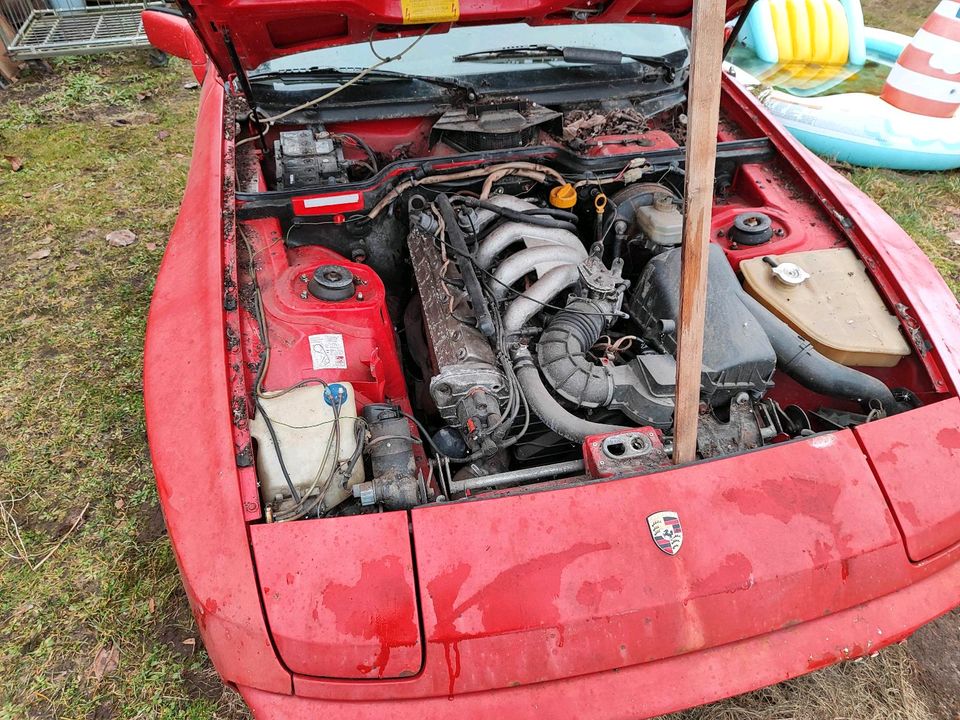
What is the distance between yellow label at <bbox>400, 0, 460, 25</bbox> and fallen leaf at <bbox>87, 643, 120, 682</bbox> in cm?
233

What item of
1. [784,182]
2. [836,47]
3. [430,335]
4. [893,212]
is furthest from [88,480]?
[836,47]

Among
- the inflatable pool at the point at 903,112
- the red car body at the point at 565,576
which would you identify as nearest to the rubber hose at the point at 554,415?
the red car body at the point at 565,576

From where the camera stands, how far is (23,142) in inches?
188

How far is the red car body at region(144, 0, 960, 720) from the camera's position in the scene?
1.35 m

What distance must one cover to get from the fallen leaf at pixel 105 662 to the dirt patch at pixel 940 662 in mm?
2665

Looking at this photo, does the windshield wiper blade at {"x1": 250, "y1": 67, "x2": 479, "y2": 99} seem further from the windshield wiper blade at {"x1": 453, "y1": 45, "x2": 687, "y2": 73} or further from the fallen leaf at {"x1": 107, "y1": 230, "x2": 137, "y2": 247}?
the fallen leaf at {"x1": 107, "y1": 230, "x2": 137, "y2": 247}

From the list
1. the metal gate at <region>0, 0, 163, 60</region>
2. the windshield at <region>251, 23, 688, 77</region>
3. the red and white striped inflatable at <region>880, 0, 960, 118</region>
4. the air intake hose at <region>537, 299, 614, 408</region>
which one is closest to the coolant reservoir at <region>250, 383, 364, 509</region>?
the air intake hose at <region>537, 299, 614, 408</region>

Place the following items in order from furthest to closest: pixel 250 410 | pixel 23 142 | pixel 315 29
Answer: pixel 23 142, pixel 315 29, pixel 250 410

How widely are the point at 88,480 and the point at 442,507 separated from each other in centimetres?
192

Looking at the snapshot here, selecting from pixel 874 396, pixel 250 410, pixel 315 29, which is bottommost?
pixel 874 396

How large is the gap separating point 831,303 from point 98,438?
116 inches

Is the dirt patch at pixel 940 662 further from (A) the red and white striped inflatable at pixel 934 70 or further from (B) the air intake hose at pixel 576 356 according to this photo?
(A) the red and white striped inflatable at pixel 934 70

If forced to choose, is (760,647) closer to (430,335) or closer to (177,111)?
(430,335)

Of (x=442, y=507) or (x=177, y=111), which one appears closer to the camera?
(x=442, y=507)
